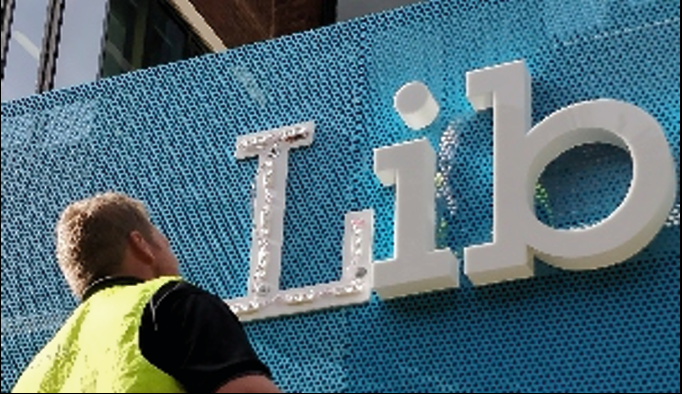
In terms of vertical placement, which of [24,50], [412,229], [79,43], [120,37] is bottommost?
[412,229]

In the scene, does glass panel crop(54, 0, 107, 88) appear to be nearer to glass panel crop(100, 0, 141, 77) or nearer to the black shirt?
glass panel crop(100, 0, 141, 77)

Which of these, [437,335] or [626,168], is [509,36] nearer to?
[626,168]

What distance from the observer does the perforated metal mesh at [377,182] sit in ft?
13.9

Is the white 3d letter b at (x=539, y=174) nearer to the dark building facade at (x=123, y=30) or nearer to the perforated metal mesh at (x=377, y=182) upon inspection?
the perforated metal mesh at (x=377, y=182)

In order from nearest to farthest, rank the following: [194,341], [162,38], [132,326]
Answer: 1. [194,341]
2. [132,326]
3. [162,38]

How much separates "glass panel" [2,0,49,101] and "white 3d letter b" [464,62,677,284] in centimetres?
415

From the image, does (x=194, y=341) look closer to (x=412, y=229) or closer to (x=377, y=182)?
(x=412, y=229)

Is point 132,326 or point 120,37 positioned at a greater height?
point 120,37

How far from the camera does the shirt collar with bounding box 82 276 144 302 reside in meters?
3.72

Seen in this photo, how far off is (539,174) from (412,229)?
0.43 m

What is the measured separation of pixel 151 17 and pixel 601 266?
20.5 feet

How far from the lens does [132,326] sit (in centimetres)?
346

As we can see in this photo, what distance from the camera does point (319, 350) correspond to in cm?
459

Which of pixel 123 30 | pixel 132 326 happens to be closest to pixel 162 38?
pixel 123 30
